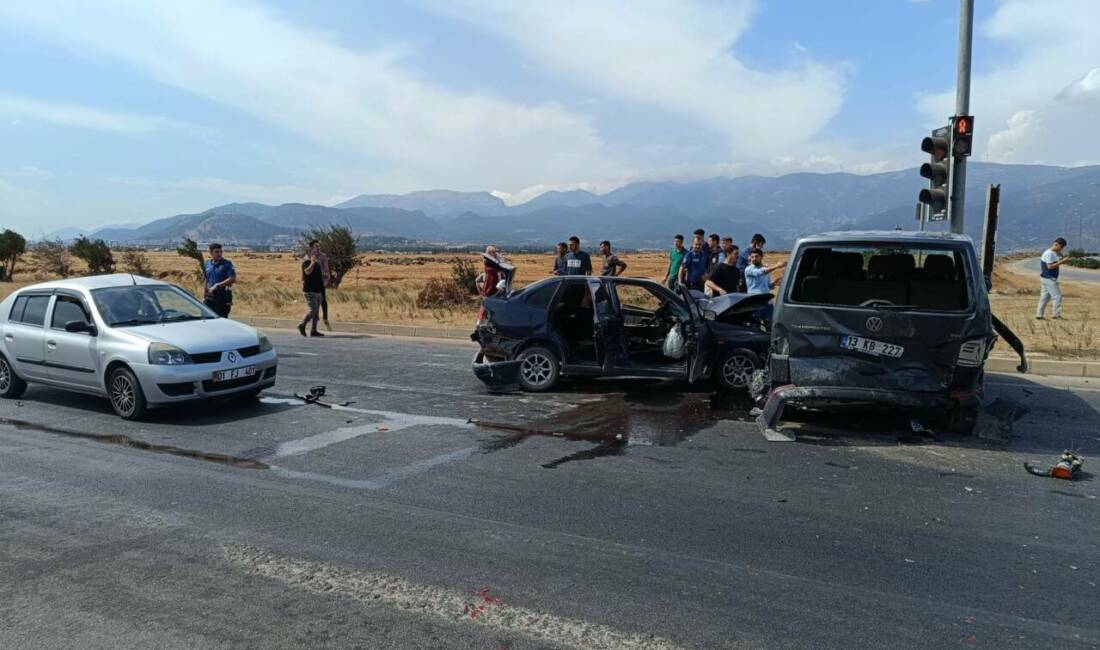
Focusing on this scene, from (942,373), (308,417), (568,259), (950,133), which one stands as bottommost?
(308,417)

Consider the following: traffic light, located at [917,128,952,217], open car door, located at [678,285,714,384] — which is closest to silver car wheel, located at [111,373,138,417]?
open car door, located at [678,285,714,384]

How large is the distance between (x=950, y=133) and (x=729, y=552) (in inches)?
335

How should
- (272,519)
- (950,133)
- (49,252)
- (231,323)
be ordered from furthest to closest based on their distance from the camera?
(49,252), (950,133), (231,323), (272,519)

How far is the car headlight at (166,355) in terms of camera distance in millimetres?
7844

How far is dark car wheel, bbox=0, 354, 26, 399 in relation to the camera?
30.4 ft

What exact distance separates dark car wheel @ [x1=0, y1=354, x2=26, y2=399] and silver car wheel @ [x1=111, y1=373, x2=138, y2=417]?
6.75ft

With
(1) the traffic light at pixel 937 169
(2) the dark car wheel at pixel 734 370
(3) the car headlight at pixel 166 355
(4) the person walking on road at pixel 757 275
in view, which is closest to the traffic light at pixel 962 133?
(1) the traffic light at pixel 937 169

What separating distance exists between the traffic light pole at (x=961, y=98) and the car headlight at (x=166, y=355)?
32.1 feet

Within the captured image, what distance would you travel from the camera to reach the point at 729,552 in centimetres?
436

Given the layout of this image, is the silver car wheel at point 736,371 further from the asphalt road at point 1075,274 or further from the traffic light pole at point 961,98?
the asphalt road at point 1075,274

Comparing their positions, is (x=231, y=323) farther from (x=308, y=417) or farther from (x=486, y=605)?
(x=486, y=605)

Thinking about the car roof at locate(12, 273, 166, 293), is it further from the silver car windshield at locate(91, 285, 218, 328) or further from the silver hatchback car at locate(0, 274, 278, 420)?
the silver car windshield at locate(91, 285, 218, 328)

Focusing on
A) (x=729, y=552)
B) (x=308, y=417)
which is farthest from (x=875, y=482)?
(x=308, y=417)

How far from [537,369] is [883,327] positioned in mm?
4227
